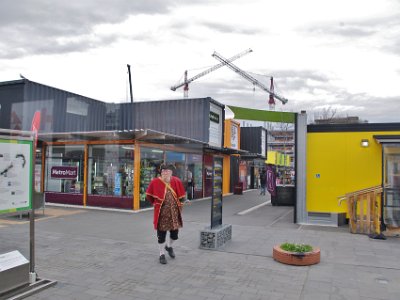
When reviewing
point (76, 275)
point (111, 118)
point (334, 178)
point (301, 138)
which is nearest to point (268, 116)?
point (301, 138)

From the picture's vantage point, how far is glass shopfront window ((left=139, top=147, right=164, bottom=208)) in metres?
13.3

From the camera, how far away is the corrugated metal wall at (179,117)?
18.2 m

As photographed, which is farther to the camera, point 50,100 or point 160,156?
point 50,100

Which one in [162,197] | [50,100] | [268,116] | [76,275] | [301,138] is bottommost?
[76,275]

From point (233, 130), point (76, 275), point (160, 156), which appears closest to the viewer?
point (76, 275)

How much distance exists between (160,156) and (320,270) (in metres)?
9.77

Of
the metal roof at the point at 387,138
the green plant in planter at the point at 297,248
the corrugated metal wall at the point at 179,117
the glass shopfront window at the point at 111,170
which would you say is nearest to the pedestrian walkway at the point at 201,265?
the green plant in planter at the point at 297,248

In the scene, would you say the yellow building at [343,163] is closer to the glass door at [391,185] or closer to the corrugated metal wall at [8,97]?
the glass door at [391,185]

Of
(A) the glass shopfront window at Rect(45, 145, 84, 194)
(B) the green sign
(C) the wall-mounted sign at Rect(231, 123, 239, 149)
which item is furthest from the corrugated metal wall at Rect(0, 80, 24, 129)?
(B) the green sign

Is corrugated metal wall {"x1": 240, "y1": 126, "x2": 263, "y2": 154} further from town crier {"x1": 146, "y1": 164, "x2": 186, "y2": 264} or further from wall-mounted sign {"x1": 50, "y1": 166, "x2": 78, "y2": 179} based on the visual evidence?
town crier {"x1": 146, "y1": 164, "x2": 186, "y2": 264}

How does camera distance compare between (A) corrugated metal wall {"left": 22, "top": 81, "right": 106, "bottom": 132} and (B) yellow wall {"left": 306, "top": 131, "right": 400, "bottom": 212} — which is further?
(A) corrugated metal wall {"left": 22, "top": 81, "right": 106, "bottom": 132}

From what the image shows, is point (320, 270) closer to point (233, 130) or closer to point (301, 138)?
point (301, 138)

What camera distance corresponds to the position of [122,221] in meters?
10.6

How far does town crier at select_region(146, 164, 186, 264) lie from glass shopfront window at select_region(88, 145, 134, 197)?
23.0 feet
